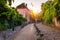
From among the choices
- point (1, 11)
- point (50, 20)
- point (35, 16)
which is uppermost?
point (1, 11)

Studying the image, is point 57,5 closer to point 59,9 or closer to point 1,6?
point 59,9

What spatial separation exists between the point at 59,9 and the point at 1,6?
7.91 meters

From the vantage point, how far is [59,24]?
25.5 meters

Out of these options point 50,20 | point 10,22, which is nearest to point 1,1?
point 10,22

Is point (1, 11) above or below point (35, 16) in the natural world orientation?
above

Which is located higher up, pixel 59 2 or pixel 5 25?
pixel 59 2

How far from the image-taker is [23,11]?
92.1m

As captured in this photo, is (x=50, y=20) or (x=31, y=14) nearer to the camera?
(x=50, y=20)

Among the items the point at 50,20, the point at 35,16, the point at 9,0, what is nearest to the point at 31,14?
the point at 35,16

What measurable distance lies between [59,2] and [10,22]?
844 cm

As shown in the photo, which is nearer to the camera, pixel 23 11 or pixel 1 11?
pixel 1 11

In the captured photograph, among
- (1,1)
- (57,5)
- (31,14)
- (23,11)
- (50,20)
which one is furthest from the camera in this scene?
(31,14)

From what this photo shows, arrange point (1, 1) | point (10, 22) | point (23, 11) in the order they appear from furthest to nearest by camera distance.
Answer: point (23, 11)
point (10, 22)
point (1, 1)

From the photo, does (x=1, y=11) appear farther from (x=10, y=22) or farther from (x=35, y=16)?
(x=35, y=16)
